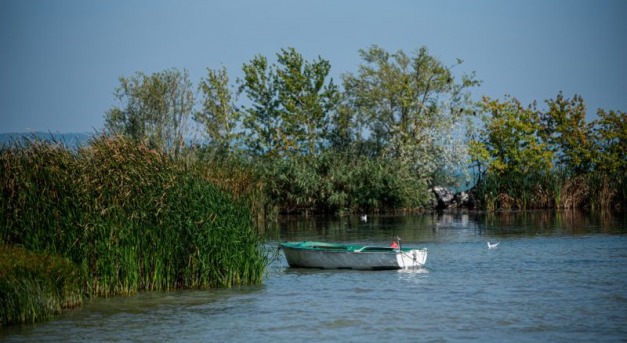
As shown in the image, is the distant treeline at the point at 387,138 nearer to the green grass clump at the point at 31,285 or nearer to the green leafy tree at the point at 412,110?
the green leafy tree at the point at 412,110

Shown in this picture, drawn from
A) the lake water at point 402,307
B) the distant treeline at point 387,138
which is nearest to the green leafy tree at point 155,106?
the distant treeline at point 387,138

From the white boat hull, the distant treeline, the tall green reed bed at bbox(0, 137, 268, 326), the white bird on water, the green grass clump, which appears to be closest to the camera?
the green grass clump

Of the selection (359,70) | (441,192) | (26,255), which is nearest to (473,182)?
(441,192)

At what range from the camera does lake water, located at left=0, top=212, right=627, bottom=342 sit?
18.9 metres

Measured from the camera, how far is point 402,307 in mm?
21922

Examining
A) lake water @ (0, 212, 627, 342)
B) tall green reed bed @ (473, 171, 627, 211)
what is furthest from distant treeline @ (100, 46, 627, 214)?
lake water @ (0, 212, 627, 342)

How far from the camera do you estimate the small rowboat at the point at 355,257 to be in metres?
28.1

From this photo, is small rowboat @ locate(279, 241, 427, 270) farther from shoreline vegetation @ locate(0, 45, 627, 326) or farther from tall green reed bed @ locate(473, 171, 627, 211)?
tall green reed bed @ locate(473, 171, 627, 211)

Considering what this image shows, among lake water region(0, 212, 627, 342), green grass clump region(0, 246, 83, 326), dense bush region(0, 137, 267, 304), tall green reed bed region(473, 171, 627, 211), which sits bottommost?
lake water region(0, 212, 627, 342)

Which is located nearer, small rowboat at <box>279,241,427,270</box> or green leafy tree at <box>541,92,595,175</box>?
small rowboat at <box>279,241,427,270</box>

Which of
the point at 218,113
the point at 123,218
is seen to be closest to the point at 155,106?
the point at 218,113

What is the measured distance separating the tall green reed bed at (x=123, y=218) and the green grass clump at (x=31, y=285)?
1337mm

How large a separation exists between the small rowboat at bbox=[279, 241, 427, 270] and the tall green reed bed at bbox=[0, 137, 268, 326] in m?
4.88

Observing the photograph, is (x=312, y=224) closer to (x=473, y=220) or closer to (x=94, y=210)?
(x=473, y=220)
